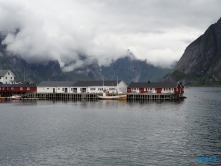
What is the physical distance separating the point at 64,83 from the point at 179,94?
55.9m

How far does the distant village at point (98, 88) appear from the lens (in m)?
129

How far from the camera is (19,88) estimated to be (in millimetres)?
149125

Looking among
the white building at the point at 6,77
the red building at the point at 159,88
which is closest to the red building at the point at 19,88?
the white building at the point at 6,77

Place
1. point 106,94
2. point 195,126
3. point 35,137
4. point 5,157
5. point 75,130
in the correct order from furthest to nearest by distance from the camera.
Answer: point 106,94
point 195,126
point 75,130
point 35,137
point 5,157

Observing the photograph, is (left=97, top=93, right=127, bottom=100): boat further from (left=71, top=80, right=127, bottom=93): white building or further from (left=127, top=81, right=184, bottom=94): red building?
(left=127, top=81, right=184, bottom=94): red building

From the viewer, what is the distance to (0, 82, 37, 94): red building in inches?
5797

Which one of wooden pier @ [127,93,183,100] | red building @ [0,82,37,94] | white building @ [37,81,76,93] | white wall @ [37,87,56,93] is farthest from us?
red building @ [0,82,37,94]

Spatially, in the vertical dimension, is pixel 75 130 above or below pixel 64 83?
below

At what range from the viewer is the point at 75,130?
51781 millimetres

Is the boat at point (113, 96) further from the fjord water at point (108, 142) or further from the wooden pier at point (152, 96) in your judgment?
the fjord water at point (108, 142)

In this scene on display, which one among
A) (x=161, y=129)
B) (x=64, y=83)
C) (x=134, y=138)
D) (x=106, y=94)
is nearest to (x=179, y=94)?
(x=106, y=94)

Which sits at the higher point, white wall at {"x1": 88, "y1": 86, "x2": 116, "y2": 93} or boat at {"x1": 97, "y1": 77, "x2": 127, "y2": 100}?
white wall at {"x1": 88, "y1": 86, "x2": 116, "y2": 93}

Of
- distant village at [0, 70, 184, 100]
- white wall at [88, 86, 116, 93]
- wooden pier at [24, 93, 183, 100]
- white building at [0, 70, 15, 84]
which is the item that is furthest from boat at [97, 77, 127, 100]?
white building at [0, 70, 15, 84]

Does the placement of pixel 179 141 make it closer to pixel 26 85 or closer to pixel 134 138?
pixel 134 138
